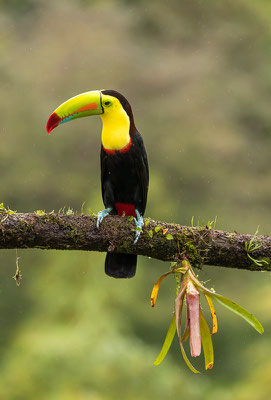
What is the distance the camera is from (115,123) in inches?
106

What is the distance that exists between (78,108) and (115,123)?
218 millimetres

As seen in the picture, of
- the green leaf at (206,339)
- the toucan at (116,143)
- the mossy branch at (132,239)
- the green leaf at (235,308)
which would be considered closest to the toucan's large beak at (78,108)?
the toucan at (116,143)

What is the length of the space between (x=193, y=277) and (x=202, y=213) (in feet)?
10.8

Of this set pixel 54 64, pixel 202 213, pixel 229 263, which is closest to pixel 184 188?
pixel 202 213

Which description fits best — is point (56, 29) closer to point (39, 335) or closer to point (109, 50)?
point (109, 50)

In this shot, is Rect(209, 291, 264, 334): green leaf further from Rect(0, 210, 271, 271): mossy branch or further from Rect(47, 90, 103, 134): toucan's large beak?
Rect(47, 90, 103, 134): toucan's large beak

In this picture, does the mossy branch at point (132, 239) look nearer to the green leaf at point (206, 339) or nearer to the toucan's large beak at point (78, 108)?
the green leaf at point (206, 339)

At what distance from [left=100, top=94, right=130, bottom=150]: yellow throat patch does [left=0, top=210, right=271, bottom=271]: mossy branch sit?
Answer: 496 mm

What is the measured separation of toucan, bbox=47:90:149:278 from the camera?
2.65 m

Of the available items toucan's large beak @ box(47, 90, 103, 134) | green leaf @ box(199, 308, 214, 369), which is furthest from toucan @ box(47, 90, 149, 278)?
green leaf @ box(199, 308, 214, 369)

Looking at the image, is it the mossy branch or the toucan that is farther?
the toucan

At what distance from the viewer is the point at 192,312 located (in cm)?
211

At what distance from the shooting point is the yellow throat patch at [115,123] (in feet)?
8.86

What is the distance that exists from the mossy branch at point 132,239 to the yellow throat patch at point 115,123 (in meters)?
0.50
